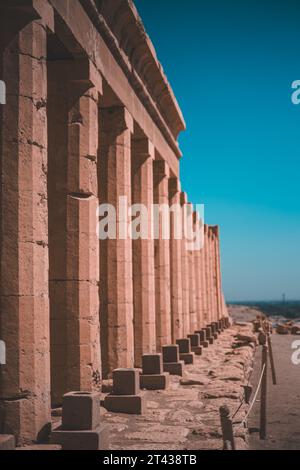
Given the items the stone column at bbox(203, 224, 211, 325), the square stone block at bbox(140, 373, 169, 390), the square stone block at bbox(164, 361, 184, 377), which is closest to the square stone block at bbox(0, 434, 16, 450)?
the square stone block at bbox(140, 373, 169, 390)

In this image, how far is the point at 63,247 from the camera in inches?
380

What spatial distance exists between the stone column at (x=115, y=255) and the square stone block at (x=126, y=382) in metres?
2.33

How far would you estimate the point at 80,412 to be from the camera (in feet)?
22.6

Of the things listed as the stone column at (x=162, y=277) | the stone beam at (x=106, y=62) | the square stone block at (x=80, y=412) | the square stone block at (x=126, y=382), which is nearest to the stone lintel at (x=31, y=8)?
the stone beam at (x=106, y=62)

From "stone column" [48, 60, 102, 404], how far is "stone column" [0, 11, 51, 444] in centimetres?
196

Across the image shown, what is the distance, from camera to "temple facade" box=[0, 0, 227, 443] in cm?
718

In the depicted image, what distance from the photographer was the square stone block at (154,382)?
11664mm

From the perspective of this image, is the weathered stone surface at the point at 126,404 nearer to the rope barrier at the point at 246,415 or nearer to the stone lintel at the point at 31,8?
the rope barrier at the point at 246,415

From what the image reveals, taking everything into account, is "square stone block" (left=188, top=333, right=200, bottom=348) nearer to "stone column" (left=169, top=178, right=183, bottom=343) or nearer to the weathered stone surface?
"stone column" (left=169, top=178, right=183, bottom=343)

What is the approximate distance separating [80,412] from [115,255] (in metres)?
5.79

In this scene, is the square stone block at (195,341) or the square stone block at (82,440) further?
the square stone block at (195,341)
